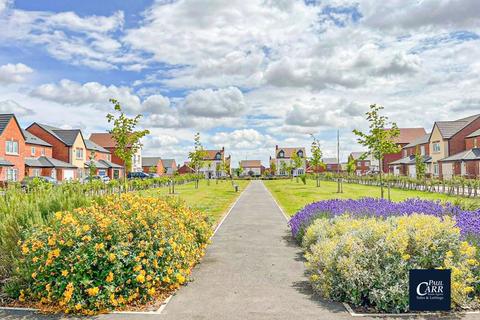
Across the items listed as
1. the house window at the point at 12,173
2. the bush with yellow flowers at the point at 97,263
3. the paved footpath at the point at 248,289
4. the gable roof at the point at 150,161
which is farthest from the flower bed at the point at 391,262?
the gable roof at the point at 150,161

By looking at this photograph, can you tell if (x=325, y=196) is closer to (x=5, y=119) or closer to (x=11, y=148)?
(x=11, y=148)

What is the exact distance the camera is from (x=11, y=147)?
46.0 metres

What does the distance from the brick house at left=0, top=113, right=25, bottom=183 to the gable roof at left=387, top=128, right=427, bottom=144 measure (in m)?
73.9

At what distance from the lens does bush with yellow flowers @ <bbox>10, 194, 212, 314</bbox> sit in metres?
6.52

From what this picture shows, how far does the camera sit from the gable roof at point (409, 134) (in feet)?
292

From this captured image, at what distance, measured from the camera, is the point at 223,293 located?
7.29 metres

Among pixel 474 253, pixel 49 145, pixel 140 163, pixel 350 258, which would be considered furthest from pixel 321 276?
pixel 140 163

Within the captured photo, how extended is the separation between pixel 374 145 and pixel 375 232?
63.4ft

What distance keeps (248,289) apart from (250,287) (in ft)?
0.42

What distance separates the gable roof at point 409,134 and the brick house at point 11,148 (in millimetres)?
73926

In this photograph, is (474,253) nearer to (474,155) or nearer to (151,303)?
(151,303)

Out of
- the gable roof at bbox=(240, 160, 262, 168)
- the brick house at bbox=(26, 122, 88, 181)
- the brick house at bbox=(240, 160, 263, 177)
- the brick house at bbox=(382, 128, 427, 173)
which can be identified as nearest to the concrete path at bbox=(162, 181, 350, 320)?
the brick house at bbox=(26, 122, 88, 181)

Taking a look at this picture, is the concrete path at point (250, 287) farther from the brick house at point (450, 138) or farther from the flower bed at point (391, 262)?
the brick house at point (450, 138)

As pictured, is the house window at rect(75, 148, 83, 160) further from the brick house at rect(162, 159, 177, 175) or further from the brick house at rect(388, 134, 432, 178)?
the brick house at rect(162, 159, 177, 175)
